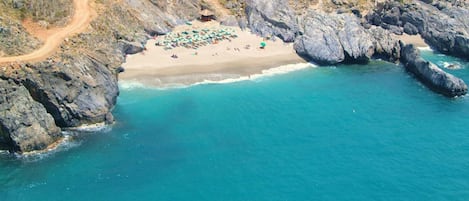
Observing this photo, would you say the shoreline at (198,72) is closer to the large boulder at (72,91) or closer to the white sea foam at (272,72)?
the white sea foam at (272,72)

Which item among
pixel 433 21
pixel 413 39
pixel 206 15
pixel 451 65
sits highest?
pixel 206 15

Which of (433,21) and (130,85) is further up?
(433,21)

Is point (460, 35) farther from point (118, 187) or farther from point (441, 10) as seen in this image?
point (118, 187)

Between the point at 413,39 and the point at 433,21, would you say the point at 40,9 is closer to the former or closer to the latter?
the point at 413,39

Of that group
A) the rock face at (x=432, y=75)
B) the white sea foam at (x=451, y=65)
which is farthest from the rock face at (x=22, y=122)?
the white sea foam at (x=451, y=65)

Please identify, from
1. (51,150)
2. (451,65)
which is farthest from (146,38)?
(451,65)
